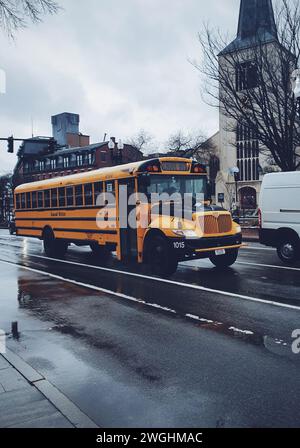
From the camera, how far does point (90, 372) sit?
4867 millimetres

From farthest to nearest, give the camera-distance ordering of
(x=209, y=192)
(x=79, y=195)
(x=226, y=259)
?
(x=79, y=195)
(x=209, y=192)
(x=226, y=259)

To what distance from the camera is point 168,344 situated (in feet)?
18.8

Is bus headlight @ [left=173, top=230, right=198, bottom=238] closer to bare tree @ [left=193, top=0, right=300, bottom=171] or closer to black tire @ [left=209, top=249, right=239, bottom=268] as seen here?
black tire @ [left=209, top=249, right=239, bottom=268]

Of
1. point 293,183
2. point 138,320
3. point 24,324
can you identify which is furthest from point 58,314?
point 293,183

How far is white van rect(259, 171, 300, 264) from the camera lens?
12445mm

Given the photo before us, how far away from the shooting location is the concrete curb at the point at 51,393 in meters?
3.63

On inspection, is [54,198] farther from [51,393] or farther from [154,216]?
[51,393]

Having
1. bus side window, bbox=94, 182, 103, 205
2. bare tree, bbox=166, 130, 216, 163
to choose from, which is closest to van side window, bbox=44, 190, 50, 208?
bus side window, bbox=94, 182, 103, 205

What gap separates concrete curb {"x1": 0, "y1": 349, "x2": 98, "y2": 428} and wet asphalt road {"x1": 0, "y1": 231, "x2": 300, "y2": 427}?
0.15m

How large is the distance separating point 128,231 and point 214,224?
237 cm

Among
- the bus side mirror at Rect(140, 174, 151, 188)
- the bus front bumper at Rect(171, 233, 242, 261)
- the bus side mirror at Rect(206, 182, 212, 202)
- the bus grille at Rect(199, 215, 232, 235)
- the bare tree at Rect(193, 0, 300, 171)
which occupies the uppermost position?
the bare tree at Rect(193, 0, 300, 171)

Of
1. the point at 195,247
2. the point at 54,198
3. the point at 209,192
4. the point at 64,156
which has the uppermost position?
the point at 64,156

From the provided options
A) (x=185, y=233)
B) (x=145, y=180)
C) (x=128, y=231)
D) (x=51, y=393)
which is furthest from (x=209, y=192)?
(x=51, y=393)

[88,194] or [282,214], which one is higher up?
[88,194]
